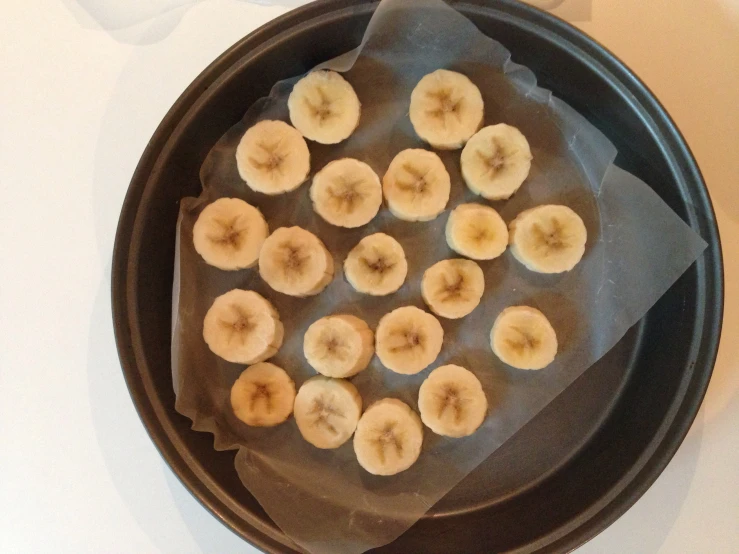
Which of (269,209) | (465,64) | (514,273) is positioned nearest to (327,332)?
(269,209)

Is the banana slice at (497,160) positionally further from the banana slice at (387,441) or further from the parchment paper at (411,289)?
the banana slice at (387,441)

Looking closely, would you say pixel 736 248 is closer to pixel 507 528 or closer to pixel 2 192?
pixel 507 528

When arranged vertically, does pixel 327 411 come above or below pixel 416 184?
below

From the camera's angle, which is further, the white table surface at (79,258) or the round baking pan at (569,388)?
the white table surface at (79,258)

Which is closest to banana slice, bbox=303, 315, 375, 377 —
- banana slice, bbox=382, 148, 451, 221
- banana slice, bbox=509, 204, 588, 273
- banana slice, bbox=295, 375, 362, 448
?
banana slice, bbox=295, 375, 362, 448

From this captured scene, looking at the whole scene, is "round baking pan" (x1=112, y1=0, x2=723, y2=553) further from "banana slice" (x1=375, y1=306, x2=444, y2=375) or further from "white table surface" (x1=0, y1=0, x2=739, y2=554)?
"banana slice" (x1=375, y1=306, x2=444, y2=375)

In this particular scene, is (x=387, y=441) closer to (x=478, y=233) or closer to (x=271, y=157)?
(x=478, y=233)

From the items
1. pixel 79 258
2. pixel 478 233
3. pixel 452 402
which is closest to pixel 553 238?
pixel 478 233

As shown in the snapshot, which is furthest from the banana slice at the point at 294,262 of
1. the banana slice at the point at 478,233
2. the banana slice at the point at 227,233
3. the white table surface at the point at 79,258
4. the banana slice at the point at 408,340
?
the white table surface at the point at 79,258
